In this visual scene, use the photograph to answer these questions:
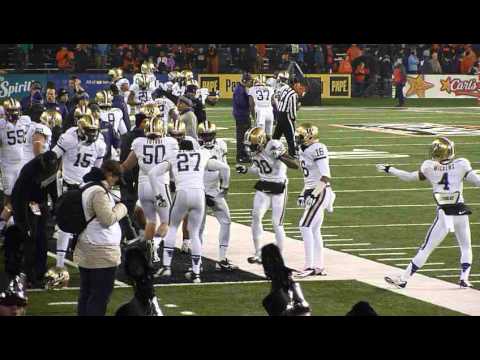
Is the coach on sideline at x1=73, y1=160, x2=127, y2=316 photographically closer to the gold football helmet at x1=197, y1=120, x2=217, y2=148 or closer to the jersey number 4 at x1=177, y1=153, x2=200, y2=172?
the jersey number 4 at x1=177, y1=153, x2=200, y2=172

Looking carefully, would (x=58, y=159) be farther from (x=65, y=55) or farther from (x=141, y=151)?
(x=65, y=55)

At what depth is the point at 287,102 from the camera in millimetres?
23406

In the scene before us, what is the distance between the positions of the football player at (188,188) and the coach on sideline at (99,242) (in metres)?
2.94

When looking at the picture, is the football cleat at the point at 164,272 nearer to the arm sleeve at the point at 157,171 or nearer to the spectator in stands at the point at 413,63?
the arm sleeve at the point at 157,171

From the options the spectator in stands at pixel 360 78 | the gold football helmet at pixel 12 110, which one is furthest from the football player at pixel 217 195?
the spectator in stands at pixel 360 78

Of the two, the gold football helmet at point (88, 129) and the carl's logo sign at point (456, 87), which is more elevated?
the gold football helmet at point (88, 129)

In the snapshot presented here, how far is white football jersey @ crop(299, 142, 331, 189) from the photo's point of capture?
1426 centimetres

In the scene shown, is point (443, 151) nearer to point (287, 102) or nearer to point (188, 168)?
point (188, 168)

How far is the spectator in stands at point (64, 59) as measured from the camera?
38.6 metres

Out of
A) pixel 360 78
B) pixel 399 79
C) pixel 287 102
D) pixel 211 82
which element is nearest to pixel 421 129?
pixel 399 79

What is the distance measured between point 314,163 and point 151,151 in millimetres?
1856
